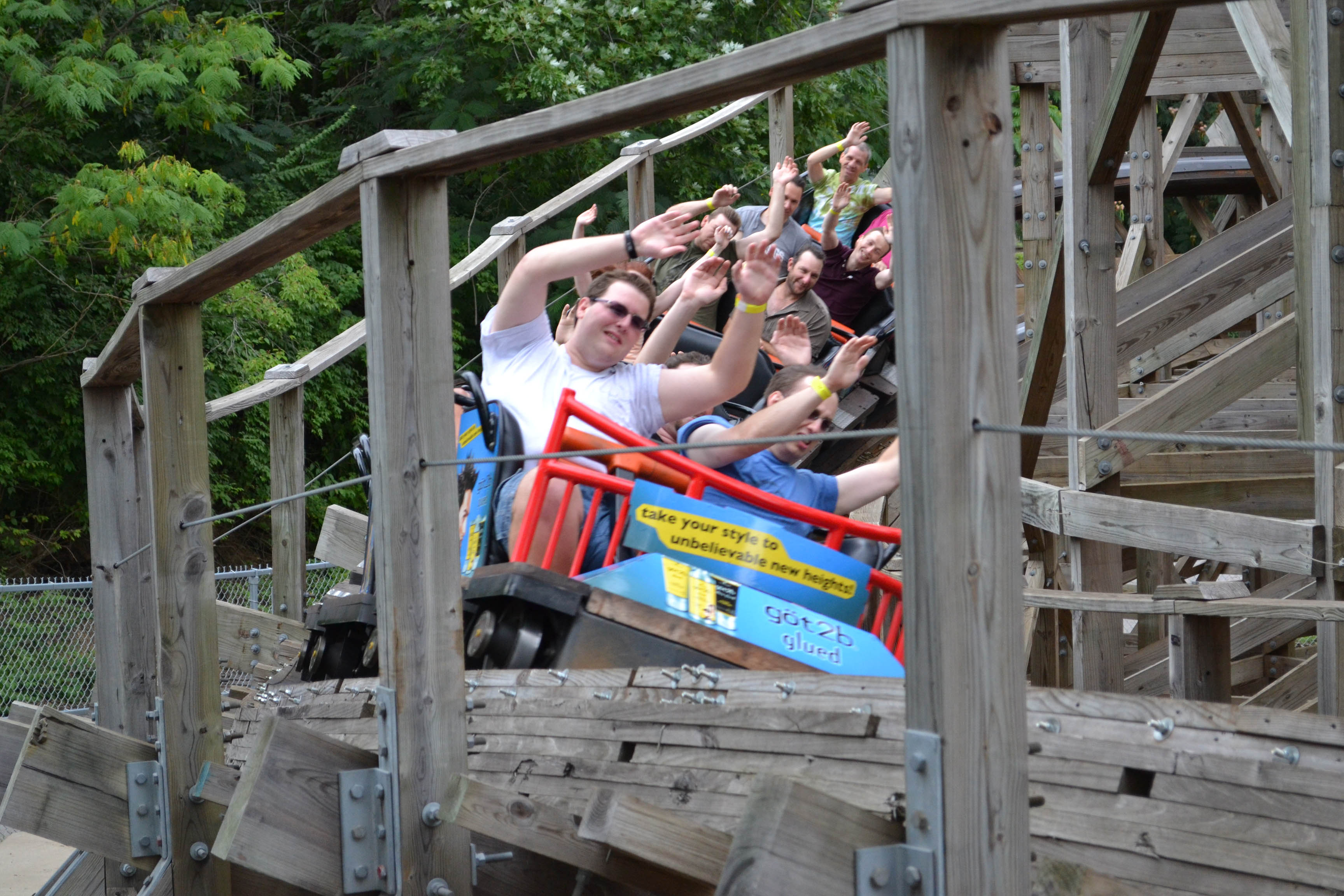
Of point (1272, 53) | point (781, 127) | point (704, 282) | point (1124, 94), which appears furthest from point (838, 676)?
point (781, 127)

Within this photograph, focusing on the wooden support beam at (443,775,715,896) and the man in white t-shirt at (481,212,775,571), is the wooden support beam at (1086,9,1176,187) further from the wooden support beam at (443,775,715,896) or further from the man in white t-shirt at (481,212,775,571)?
the wooden support beam at (443,775,715,896)

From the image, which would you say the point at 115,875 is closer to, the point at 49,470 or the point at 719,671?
the point at 719,671

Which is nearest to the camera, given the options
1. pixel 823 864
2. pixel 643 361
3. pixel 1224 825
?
pixel 823 864

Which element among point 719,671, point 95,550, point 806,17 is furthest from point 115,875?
point 806,17

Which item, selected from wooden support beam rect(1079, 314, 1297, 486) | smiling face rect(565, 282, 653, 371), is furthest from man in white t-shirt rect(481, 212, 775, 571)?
wooden support beam rect(1079, 314, 1297, 486)

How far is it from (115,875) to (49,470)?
9.90m

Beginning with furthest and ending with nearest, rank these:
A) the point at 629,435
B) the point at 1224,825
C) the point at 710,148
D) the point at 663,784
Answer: the point at 710,148 → the point at 629,435 → the point at 663,784 → the point at 1224,825

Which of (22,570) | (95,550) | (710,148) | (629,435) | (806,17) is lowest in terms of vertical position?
(22,570)

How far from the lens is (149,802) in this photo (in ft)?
11.0

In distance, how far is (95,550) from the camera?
14.1 feet

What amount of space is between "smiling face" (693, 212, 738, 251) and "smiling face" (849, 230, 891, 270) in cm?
73

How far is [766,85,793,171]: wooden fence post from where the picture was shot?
9.41 metres

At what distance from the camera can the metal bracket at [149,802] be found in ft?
10.8

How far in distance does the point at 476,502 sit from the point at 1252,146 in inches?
254
